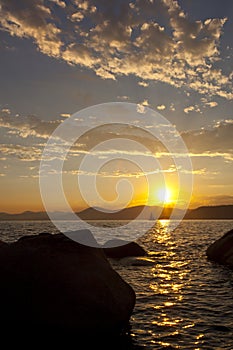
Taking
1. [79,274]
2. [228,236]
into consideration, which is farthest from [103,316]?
[228,236]

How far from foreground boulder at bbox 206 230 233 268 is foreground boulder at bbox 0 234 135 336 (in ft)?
48.2

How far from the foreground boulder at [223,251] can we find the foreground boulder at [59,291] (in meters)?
14.7

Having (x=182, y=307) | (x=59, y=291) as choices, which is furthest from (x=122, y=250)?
(x=59, y=291)

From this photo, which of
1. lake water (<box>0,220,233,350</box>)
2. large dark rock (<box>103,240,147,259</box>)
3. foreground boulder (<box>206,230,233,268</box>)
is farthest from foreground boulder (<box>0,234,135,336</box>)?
large dark rock (<box>103,240,147,259</box>)

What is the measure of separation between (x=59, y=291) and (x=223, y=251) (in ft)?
60.3

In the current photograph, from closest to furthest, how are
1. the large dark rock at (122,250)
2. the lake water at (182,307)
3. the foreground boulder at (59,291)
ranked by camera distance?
1. the foreground boulder at (59,291)
2. the lake water at (182,307)
3. the large dark rock at (122,250)

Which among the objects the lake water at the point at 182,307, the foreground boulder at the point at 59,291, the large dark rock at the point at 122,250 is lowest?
the lake water at the point at 182,307

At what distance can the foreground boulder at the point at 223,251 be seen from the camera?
2410cm

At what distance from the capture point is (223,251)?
82.7 ft

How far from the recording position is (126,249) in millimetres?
28469

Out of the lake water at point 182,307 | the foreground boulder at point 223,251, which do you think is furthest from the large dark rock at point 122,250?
the foreground boulder at point 223,251

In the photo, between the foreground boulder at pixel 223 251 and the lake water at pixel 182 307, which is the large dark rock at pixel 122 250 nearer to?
the lake water at pixel 182 307

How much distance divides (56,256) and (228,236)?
18415mm

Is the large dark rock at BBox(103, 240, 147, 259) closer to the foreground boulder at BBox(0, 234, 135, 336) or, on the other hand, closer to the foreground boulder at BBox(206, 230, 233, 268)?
the foreground boulder at BBox(206, 230, 233, 268)
